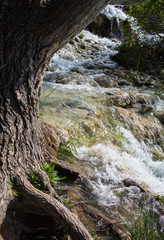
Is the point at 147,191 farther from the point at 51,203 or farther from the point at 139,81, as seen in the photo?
the point at 139,81

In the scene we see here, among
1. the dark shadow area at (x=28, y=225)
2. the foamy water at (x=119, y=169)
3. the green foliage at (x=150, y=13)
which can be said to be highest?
the green foliage at (x=150, y=13)

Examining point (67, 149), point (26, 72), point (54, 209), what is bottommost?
point (67, 149)

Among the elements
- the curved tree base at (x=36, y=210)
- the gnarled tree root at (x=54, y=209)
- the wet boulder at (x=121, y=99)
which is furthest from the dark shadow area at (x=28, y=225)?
A: the wet boulder at (x=121, y=99)

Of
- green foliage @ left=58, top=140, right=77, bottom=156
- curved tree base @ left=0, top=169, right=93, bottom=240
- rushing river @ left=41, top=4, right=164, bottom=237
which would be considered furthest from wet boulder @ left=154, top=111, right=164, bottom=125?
curved tree base @ left=0, top=169, right=93, bottom=240

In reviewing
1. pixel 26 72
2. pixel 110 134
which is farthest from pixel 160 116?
pixel 26 72

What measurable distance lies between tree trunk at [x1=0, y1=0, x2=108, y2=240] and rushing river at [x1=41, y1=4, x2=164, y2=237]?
42.7 inches

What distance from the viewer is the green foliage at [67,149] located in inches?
138

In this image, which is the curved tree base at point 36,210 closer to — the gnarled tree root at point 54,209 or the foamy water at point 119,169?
the gnarled tree root at point 54,209

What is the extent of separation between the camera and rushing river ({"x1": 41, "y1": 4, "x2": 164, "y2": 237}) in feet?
10.2

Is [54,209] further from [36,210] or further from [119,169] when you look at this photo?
[119,169]

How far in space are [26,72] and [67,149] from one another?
1.83m

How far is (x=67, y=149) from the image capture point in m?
3.59

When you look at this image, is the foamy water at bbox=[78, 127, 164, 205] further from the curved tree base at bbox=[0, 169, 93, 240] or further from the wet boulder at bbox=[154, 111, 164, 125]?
the wet boulder at bbox=[154, 111, 164, 125]

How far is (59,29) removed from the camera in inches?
75.9
